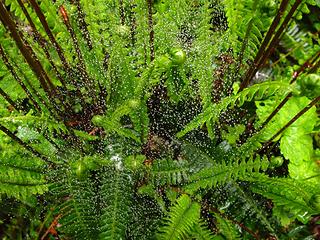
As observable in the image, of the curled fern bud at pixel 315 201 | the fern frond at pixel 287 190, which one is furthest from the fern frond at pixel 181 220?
the curled fern bud at pixel 315 201

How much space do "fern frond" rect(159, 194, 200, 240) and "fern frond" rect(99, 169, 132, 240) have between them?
14cm

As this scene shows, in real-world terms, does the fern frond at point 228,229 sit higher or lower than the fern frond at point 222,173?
lower

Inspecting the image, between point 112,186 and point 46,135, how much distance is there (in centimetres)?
39

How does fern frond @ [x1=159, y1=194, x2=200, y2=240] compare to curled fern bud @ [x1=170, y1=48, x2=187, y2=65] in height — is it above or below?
below

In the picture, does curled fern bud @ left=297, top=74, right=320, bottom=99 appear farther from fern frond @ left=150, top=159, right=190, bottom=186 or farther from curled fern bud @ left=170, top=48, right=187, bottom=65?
fern frond @ left=150, top=159, right=190, bottom=186

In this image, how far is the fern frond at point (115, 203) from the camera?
4.09ft

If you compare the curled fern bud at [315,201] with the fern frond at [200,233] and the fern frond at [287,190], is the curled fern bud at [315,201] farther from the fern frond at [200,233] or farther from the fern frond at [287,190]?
the fern frond at [200,233]

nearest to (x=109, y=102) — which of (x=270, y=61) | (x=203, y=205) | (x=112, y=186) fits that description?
(x=112, y=186)

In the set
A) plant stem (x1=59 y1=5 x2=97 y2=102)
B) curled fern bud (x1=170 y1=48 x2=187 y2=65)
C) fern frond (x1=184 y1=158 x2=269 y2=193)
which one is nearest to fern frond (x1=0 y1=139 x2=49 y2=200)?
plant stem (x1=59 y1=5 x2=97 y2=102)

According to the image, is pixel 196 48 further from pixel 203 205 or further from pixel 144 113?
pixel 203 205

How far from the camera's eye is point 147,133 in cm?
153

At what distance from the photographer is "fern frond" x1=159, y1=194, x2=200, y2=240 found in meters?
1.19

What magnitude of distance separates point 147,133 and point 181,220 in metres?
0.43

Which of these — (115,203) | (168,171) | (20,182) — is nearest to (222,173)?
(168,171)
